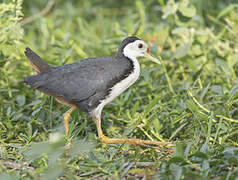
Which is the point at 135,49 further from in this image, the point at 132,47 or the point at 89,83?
the point at 89,83

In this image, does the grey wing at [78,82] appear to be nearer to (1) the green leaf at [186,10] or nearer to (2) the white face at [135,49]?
(2) the white face at [135,49]

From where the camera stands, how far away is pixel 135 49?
3369mm

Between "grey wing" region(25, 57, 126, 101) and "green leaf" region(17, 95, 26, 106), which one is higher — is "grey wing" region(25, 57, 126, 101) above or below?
above

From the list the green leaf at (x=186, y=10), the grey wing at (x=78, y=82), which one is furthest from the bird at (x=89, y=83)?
the green leaf at (x=186, y=10)

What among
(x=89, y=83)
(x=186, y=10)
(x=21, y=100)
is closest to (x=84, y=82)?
(x=89, y=83)

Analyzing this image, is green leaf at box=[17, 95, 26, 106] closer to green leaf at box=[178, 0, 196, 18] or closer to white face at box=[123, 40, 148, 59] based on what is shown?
white face at box=[123, 40, 148, 59]

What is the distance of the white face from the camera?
10.9 ft

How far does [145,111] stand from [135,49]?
2.02 ft

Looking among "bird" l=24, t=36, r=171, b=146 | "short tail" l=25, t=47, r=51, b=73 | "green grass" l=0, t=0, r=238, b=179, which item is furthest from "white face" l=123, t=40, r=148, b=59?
"short tail" l=25, t=47, r=51, b=73

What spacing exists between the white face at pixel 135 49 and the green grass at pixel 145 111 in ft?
1.39

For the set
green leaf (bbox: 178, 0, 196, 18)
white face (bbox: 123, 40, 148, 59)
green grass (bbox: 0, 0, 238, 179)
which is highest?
green leaf (bbox: 178, 0, 196, 18)

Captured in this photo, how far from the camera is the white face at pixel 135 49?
3.32 m

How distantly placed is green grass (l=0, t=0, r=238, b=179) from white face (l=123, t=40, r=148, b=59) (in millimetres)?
424

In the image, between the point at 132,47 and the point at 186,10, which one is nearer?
the point at 132,47
